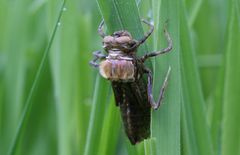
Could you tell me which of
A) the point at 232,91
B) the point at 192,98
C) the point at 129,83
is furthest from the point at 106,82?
the point at 232,91

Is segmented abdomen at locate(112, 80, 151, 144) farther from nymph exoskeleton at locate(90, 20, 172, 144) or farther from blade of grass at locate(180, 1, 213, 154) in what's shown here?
blade of grass at locate(180, 1, 213, 154)

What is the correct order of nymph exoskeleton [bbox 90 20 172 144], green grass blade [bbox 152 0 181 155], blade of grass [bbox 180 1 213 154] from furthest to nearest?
nymph exoskeleton [bbox 90 20 172 144] → blade of grass [bbox 180 1 213 154] → green grass blade [bbox 152 0 181 155]

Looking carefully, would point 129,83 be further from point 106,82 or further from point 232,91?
point 232,91

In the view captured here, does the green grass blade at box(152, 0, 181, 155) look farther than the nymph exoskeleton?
No

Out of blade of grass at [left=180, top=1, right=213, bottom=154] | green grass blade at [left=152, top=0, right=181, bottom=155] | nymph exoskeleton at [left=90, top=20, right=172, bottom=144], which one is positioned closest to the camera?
green grass blade at [left=152, top=0, right=181, bottom=155]

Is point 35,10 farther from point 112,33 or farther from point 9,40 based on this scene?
point 112,33

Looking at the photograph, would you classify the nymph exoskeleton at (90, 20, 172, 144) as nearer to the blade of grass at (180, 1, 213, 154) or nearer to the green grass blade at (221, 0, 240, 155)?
the blade of grass at (180, 1, 213, 154)

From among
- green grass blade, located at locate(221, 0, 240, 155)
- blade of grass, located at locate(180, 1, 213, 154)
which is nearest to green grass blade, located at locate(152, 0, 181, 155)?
blade of grass, located at locate(180, 1, 213, 154)
